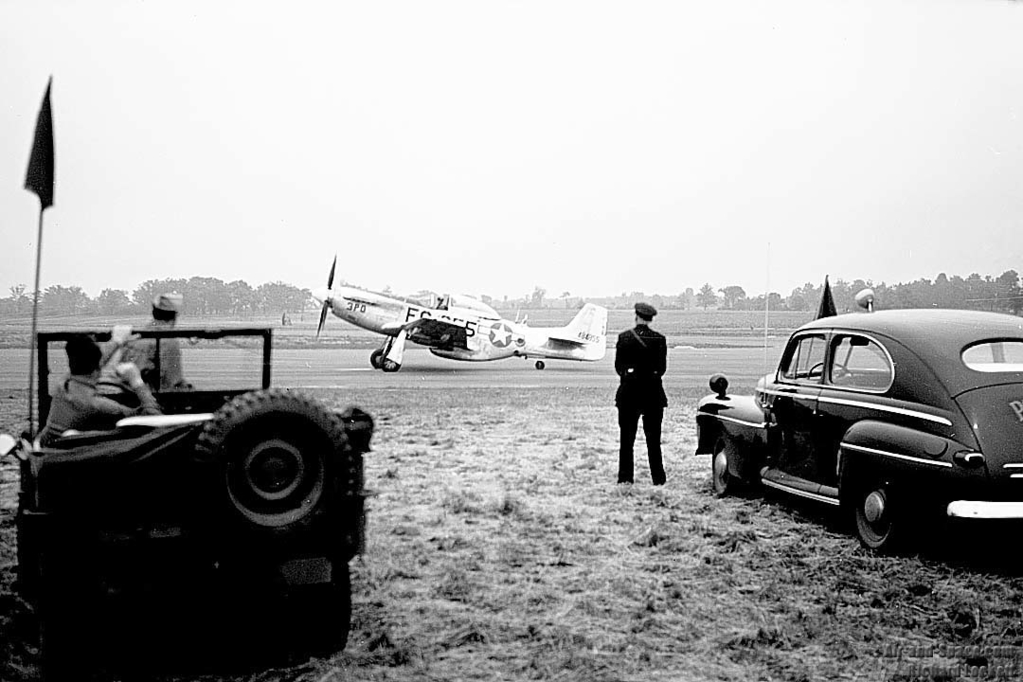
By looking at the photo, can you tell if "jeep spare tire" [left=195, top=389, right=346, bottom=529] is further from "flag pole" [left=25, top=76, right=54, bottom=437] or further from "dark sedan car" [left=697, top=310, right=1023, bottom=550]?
"dark sedan car" [left=697, top=310, right=1023, bottom=550]

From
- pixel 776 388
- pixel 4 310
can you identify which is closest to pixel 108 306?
pixel 4 310

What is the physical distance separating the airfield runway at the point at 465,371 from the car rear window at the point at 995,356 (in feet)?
18.0

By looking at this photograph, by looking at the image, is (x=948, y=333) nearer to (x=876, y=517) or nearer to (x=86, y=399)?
(x=876, y=517)

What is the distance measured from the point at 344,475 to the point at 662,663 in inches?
51.0

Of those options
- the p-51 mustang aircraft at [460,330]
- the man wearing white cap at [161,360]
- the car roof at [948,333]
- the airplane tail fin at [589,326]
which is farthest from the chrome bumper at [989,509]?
the airplane tail fin at [589,326]

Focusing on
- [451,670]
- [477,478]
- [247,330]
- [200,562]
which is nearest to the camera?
[200,562]

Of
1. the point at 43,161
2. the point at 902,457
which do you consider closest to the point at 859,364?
the point at 902,457

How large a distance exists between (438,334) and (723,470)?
37.2 ft

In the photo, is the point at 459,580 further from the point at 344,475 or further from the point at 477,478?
the point at 477,478

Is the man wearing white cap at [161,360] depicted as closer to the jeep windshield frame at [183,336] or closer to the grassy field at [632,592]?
the jeep windshield frame at [183,336]

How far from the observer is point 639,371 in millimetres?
6016

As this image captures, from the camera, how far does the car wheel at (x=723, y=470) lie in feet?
18.7

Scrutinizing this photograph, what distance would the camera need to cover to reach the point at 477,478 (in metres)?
6.15

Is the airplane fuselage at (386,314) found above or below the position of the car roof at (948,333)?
above
